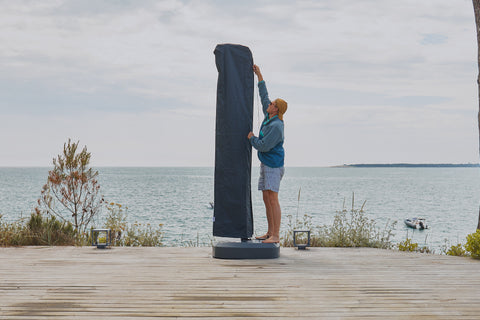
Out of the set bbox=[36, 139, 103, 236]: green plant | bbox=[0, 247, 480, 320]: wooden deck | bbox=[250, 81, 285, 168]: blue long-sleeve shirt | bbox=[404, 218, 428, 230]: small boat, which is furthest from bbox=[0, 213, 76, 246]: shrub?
bbox=[404, 218, 428, 230]: small boat

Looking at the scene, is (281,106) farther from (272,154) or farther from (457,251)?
(457,251)

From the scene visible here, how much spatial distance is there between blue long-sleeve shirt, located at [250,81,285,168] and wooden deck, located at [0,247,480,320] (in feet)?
3.44

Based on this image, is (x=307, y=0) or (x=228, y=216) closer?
(x=228, y=216)

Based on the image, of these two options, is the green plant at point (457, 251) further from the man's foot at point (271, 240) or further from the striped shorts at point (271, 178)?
the striped shorts at point (271, 178)

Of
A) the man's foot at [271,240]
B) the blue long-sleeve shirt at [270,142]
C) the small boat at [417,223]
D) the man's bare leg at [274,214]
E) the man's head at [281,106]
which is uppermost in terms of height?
the man's head at [281,106]

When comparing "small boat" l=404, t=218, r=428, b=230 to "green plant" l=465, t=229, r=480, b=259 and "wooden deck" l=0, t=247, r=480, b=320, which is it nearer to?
"green plant" l=465, t=229, r=480, b=259

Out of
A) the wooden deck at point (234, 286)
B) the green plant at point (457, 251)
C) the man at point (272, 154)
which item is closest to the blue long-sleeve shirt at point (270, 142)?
the man at point (272, 154)

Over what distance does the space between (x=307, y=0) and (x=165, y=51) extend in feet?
7.62

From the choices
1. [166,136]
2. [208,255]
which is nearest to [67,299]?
[208,255]

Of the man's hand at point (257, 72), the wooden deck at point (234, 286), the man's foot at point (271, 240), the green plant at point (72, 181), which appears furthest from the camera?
the green plant at point (72, 181)

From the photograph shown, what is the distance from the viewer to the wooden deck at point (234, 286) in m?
3.16

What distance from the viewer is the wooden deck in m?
3.16

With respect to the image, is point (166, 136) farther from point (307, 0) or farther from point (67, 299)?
point (67, 299)

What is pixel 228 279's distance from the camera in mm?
4051
